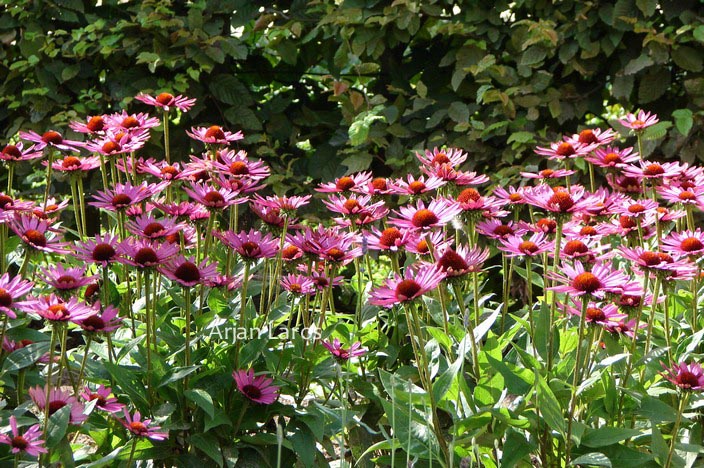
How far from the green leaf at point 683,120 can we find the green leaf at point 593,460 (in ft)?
6.29

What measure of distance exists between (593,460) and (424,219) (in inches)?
21.4

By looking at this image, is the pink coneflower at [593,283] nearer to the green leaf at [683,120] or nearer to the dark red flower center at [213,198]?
the dark red flower center at [213,198]

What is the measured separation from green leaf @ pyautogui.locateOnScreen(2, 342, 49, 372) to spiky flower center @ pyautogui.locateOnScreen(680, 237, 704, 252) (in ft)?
4.24

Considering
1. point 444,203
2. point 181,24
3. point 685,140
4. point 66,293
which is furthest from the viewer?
point 181,24

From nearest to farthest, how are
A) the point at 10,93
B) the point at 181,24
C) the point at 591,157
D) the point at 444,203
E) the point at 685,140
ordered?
1. the point at 444,203
2. the point at 591,157
3. the point at 685,140
4. the point at 181,24
5. the point at 10,93

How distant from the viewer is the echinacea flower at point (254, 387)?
5.78ft

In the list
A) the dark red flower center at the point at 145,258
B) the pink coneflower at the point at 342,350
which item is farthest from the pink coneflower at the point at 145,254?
the pink coneflower at the point at 342,350

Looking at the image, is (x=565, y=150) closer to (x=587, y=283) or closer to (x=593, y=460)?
(x=587, y=283)

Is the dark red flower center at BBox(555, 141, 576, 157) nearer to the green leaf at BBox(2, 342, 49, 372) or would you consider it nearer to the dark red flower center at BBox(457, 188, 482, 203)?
the dark red flower center at BBox(457, 188, 482, 203)

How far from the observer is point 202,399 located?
1675 millimetres

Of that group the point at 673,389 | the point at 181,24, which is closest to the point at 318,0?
the point at 181,24

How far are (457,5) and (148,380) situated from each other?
8.24 feet

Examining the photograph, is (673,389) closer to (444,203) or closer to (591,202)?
(591,202)

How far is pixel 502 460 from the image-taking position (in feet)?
5.54
